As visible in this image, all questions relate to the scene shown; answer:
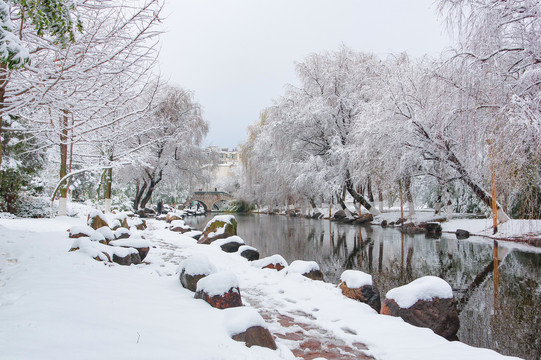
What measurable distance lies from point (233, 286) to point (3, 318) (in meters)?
2.13

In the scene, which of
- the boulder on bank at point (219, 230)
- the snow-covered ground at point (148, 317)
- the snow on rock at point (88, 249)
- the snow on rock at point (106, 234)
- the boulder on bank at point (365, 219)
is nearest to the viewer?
the snow-covered ground at point (148, 317)

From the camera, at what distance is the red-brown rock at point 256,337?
2.90 m

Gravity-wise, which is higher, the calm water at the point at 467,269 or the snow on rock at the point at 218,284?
the snow on rock at the point at 218,284

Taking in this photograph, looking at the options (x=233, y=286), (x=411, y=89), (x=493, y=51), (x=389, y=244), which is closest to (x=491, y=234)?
(x=389, y=244)

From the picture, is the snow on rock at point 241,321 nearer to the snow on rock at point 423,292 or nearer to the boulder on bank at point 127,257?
the snow on rock at point 423,292

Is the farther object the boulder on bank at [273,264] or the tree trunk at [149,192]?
the tree trunk at [149,192]

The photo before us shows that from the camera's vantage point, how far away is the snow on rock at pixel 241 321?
295 cm

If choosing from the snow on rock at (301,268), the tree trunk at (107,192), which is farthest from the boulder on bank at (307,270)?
the tree trunk at (107,192)

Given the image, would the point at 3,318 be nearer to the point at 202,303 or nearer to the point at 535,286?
the point at 202,303

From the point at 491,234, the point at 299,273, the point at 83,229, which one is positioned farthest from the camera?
the point at 491,234

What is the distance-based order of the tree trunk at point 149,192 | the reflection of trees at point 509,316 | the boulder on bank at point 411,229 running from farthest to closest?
the tree trunk at point 149,192 < the boulder on bank at point 411,229 < the reflection of trees at point 509,316

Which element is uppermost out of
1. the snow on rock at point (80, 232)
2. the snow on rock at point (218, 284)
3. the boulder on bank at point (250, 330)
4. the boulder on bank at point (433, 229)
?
the snow on rock at point (80, 232)

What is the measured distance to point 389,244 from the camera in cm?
1157

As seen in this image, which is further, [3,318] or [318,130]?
[318,130]
